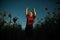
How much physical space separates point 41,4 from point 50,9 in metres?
0.18

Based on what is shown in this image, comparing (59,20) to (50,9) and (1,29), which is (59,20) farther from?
(1,29)

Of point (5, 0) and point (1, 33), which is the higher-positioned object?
point (5, 0)

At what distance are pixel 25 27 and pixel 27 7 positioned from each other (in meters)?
0.35

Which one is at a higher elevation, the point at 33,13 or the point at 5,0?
the point at 5,0

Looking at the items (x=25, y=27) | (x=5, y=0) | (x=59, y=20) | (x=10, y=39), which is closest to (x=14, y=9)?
(x=5, y=0)

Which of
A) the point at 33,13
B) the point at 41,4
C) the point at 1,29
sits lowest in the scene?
the point at 1,29

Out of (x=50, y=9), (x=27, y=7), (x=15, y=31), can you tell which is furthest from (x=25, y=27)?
(x=50, y=9)

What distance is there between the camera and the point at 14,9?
96.5 inches

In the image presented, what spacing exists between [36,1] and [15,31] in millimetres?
637

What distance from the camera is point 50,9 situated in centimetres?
237

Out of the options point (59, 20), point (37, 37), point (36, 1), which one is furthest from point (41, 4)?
point (37, 37)

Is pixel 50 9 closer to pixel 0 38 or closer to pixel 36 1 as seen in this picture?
pixel 36 1

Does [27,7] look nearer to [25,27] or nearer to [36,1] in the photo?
[36,1]

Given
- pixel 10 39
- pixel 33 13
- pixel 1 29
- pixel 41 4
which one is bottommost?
pixel 10 39
